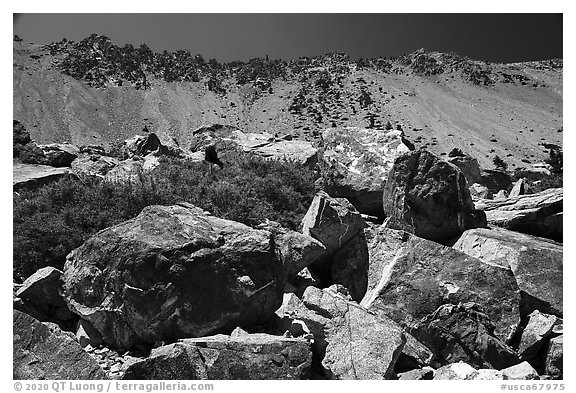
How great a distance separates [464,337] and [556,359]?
954 millimetres

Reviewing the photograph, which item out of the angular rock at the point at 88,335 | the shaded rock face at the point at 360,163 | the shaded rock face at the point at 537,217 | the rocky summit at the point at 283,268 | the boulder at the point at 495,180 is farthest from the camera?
the boulder at the point at 495,180

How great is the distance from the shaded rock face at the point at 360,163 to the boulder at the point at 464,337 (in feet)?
13.1

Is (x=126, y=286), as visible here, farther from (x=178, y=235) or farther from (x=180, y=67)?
(x=180, y=67)

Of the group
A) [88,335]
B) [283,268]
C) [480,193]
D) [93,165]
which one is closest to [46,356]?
[88,335]

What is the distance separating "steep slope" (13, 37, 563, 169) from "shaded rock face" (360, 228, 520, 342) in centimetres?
3636

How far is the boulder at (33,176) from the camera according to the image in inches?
433

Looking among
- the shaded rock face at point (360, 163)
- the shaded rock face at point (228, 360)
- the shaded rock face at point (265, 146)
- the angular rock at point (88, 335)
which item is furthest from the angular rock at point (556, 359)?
the shaded rock face at point (265, 146)

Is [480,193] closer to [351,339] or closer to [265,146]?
→ [265,146]

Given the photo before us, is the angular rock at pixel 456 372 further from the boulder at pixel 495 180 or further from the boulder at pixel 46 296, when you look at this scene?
the boulder at pixel 495 180

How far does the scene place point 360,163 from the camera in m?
10.4

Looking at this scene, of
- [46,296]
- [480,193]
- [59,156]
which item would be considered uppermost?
[59,156]

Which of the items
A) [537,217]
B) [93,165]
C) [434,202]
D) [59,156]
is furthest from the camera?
[59,156]
